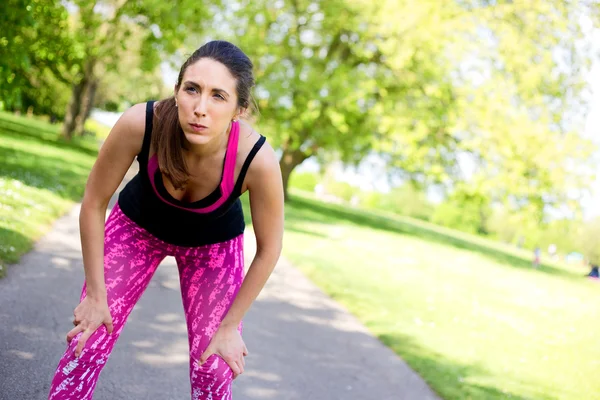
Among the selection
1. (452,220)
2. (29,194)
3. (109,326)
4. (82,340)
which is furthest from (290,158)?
(452,220)

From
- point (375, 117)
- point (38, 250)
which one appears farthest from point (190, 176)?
point (375, 117)

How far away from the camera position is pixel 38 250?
705 cm

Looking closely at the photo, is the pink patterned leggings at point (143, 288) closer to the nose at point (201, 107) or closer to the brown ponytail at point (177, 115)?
the brown ponytail at point (177, 115)

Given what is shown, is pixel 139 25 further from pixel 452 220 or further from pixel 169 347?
pixel 452 220

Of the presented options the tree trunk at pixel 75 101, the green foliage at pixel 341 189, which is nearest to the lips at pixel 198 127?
the tree trunk at pixel 75 101

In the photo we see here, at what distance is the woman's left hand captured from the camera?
107 inches

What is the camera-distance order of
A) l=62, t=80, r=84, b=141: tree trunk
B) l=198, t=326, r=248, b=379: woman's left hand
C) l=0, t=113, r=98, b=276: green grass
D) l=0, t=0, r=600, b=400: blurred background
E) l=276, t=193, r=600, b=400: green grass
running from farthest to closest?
l=62, t=80, r=84, b=141: tree trunk, l=0, t=0, r=600, b=400: blurred background, l=0, t=113, r=98, b=276: green grass, l=276, t=193, r=600, b=400: green grass, l=198, t=326, r=248, b=379: woman's left hand

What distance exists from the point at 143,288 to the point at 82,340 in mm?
454

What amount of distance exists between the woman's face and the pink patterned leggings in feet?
2.13

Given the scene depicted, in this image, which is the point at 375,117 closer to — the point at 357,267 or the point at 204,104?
the point at 357,267

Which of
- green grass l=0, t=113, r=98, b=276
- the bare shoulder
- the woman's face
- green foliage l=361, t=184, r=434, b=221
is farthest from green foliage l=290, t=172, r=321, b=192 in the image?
the woman's face

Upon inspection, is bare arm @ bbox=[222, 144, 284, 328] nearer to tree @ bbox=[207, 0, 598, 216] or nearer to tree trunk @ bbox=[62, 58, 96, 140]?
tree @ bbox=[207, 0, 598, 216]

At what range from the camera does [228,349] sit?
2723mm

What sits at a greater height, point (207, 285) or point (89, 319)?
point (207, 285)
